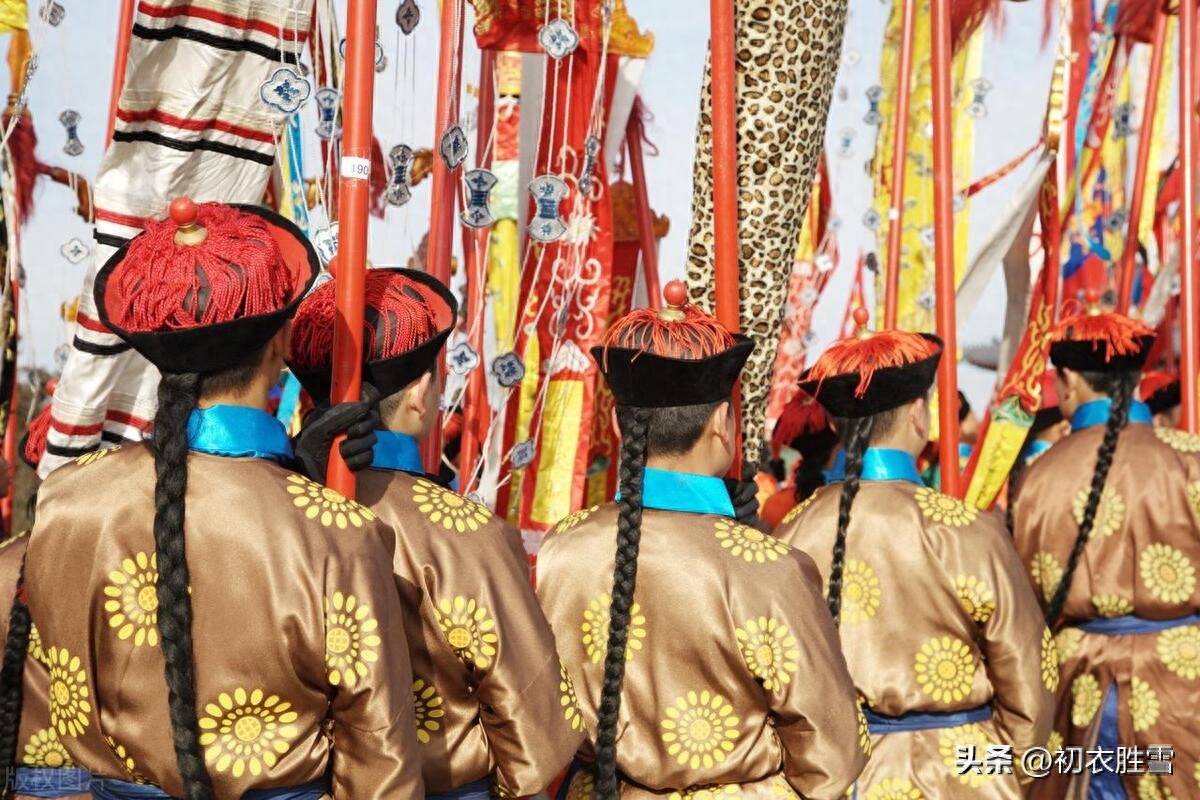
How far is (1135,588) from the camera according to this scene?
3596mm

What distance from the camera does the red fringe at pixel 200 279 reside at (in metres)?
1.62

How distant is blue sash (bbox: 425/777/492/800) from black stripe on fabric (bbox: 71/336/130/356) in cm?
83

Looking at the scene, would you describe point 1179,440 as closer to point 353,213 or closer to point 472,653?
point 472,653

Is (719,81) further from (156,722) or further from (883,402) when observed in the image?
(156,722)

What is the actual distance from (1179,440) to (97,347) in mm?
2688

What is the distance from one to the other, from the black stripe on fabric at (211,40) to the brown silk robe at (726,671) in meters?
0.98

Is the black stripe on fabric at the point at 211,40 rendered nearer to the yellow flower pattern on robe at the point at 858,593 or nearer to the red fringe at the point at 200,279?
the red fringe at the point at 200,279

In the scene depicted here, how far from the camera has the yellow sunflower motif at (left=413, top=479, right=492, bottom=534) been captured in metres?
2.04

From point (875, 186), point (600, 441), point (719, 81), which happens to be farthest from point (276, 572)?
point (875, 186)

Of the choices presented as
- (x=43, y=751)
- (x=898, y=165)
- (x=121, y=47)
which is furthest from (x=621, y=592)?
(x=898, y=165)

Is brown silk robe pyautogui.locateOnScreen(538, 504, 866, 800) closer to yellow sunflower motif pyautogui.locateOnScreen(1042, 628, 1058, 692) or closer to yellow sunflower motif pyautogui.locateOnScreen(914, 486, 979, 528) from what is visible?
yellow sunflower motif pyautogui.locateOnScreen(914, 486, 979, 528)

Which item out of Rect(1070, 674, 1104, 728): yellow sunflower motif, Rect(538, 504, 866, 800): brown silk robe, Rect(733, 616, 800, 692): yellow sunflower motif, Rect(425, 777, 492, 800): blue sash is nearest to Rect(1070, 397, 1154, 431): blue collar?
Rect(1070, 674, 1104, 728): yellow sunflower motif

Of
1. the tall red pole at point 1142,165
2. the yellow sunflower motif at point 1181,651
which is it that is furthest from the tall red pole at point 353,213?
the tall red pole at point 1142,165

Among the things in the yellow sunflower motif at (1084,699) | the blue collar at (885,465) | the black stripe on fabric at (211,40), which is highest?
the black stripe on fabric at (211,40)
